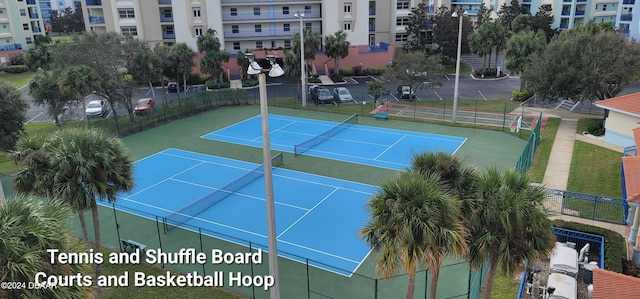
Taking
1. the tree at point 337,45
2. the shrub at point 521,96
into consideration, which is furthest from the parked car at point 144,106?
the shrub at point 521,96

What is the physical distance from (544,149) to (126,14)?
171ft

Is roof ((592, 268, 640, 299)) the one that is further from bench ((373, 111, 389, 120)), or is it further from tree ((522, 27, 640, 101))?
bench ((373, 111, 389, 120))

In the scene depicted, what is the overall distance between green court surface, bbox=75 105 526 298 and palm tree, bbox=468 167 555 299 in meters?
2.76

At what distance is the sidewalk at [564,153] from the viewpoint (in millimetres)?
21031

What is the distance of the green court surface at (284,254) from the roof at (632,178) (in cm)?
604

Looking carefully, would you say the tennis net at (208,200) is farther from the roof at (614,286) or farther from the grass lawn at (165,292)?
the roof at (614,286)

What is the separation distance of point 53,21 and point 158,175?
368 ft

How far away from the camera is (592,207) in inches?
858

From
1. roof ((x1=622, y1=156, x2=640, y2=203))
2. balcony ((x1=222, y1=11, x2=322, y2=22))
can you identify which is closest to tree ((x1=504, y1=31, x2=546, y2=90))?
balcony ((x1=222, y1=11, x2=322, y2=22))

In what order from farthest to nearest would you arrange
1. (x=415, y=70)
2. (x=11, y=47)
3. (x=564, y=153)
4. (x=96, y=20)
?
(x=11, y=47), (x=96, y=20), (x=415, y=70), (x=564, y=153)

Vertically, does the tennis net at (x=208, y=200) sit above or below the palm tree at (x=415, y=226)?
below

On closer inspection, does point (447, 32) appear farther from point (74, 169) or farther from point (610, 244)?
point (74, 169)

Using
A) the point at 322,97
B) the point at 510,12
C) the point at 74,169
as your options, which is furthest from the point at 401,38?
the point at 74,169

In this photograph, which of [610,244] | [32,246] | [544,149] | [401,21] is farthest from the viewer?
[401,21]
